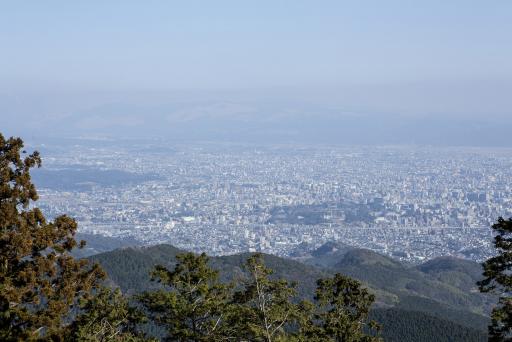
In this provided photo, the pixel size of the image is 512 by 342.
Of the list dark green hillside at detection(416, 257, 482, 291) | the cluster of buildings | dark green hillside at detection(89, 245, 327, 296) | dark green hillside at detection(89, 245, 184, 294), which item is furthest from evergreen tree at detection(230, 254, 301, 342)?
the cluster of buildings

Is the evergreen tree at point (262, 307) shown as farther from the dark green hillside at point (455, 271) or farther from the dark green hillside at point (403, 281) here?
the dark green hillside at point (455, 271)

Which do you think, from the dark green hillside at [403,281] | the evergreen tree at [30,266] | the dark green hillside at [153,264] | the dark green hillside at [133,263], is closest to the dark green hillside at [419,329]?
the dark green hillside at [153,264]

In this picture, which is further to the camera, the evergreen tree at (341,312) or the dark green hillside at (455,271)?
the dark green hillside at (455,271)

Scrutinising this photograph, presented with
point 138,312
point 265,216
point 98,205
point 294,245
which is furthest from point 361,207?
point 138,312

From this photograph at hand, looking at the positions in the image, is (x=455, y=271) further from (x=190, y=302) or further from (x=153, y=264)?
(x=190, y=302)

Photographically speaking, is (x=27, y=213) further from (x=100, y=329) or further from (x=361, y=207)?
(x=361, y=207)

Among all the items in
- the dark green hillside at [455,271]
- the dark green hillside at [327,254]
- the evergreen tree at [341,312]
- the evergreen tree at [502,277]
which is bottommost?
the dark green hillside at [327,254]
